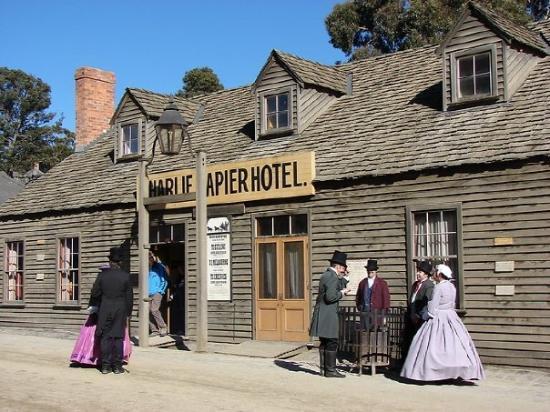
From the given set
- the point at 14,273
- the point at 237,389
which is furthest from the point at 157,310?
the point at 237,389

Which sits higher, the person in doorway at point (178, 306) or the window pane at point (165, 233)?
the window pane at point (165, 233)

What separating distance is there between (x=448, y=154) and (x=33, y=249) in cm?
1251

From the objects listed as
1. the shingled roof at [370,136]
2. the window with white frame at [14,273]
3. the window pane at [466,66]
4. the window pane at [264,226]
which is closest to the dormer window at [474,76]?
the window pane at [466,66]

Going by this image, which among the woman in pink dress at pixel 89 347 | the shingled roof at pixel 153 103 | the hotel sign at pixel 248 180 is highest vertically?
the shingled roof at pixel 153 103

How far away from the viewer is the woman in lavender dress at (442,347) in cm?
1088

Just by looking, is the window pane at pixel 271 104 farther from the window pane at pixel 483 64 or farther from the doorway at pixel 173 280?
the window pane at pixel 483 64

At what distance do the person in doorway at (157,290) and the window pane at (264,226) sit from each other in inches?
112

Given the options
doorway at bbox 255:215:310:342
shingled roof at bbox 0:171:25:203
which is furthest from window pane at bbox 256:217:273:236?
shingled roof at bbox 0:171:25:203

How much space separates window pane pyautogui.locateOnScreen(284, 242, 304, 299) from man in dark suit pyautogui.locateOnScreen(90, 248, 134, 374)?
14.3 ft

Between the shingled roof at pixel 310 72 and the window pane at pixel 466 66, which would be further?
the shingled roof at pixel 310 72

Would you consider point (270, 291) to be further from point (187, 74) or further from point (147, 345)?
point (187, 74)

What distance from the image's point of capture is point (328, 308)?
1177cm

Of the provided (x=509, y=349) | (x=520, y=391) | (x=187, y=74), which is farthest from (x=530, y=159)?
(x=187, y=74)

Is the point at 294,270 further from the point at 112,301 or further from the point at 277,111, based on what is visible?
the point at 112,301
